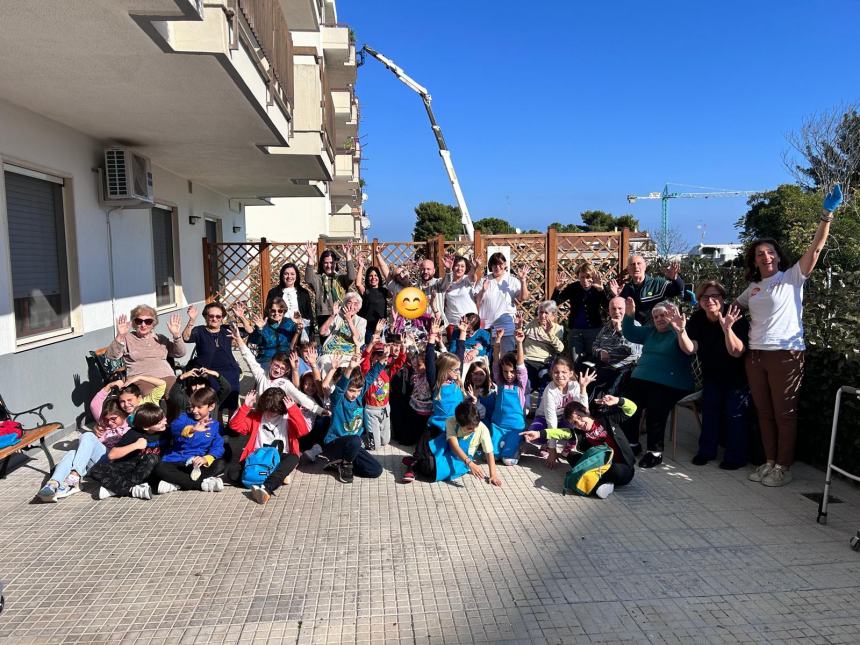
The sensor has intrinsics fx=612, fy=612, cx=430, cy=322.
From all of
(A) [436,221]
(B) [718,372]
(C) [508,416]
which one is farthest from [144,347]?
(A) [436,221]

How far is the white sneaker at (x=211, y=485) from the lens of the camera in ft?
14.8

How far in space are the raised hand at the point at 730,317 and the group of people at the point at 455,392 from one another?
0.5 inches

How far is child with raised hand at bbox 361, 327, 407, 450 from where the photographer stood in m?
5.43

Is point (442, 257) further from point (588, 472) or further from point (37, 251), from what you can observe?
point (588, 472)

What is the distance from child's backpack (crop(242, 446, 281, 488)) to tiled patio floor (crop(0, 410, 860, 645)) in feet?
0.44

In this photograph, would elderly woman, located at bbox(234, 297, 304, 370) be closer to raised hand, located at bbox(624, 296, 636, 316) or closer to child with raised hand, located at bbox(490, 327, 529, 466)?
child with raised hand, located at bbox(490, 327, 529, 466)

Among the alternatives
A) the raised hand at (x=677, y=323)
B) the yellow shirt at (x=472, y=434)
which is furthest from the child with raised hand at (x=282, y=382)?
the raised hand at (x=677, y=323)

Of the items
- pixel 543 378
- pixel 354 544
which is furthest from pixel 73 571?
pixel 543 378

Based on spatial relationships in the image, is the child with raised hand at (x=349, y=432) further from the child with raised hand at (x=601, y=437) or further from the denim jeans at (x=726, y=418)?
the denim jeans at (x=726, y=418)

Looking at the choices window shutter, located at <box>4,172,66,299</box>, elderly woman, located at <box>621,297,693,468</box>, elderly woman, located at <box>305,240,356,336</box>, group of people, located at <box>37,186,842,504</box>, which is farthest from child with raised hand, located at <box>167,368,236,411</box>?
elderly woman, located at <box>621,297,693,468</box>

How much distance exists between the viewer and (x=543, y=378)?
20.9 ft

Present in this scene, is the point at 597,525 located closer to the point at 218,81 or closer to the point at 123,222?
the point at 218,81

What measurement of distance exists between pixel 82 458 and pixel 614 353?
4.62 metres

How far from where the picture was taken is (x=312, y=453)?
5133mm
